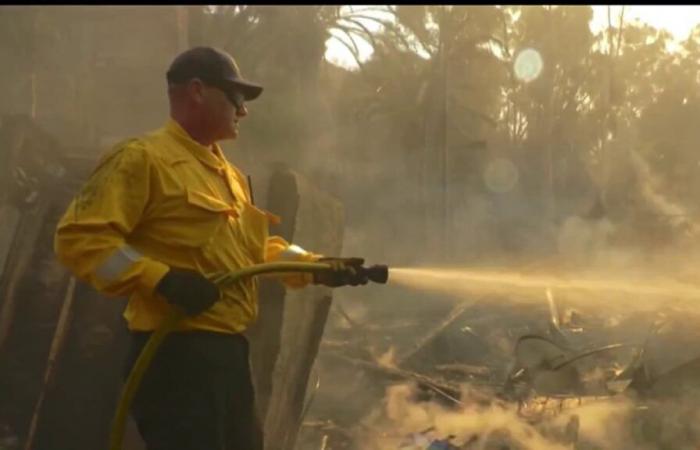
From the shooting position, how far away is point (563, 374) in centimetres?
647

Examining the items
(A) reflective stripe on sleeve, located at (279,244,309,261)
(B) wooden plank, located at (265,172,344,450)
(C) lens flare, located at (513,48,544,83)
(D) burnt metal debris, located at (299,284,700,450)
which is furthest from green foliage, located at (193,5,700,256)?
(A) reflective stripe on sleeve, located at (279,244,309,261)

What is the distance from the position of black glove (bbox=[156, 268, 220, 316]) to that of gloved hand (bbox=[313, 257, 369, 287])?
0.45 meters

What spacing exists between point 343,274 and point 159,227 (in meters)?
0.55

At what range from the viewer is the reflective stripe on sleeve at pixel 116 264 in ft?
6.90

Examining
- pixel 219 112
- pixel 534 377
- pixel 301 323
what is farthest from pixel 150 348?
pixel 534 377

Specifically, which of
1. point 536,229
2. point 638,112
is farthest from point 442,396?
point 638,112

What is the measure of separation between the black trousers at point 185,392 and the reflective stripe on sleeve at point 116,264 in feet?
0.90

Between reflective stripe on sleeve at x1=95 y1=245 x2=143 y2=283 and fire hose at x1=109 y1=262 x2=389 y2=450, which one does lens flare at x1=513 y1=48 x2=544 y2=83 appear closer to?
fire hose at x1=109 y1=262 x2=389 y2=450

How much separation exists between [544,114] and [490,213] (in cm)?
809

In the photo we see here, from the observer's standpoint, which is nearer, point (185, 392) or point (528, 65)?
point (185, 392)

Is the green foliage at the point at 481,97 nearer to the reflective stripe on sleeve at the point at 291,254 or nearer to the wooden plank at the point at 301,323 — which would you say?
the wooden plank at the point at 301,323

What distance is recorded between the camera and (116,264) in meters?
2.10

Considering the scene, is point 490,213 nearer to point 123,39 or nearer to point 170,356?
point 123,39

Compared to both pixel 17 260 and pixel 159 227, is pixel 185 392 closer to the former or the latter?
pixel 159 227
